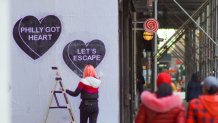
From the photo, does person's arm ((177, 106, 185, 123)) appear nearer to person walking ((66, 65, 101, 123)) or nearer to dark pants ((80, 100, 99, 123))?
person walking ((66, 65, 101, 123))

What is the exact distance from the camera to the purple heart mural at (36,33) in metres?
12.9

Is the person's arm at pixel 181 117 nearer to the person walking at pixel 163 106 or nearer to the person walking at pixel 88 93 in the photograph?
the person walking at pixel 163 106

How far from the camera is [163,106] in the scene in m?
7.23

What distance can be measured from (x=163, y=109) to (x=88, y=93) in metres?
4.61

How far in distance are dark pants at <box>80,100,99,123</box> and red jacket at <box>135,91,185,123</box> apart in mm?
4413

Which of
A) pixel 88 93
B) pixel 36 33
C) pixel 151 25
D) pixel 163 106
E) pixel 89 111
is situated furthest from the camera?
pixel 151 25

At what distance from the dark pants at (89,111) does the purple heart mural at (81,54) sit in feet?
4.25

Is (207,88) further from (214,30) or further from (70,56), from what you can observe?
(214,30)

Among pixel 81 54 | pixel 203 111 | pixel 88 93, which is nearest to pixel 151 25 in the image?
pixel 81 54

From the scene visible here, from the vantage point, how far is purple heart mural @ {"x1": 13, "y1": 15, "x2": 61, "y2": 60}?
42.2ft

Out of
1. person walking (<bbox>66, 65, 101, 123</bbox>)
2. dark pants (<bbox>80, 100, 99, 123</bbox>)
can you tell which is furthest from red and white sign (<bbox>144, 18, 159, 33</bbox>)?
dark pants (<bbox>80, 100, 99, 123</bbox>)

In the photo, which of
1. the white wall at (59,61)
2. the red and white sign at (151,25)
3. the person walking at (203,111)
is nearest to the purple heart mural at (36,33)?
the white wall at (59,61)


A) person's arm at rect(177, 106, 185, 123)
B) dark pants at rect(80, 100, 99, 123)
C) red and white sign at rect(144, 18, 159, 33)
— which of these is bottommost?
dark pants at rect(80, 100, 99, 123)

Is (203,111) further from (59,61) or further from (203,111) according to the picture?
(59,61)
